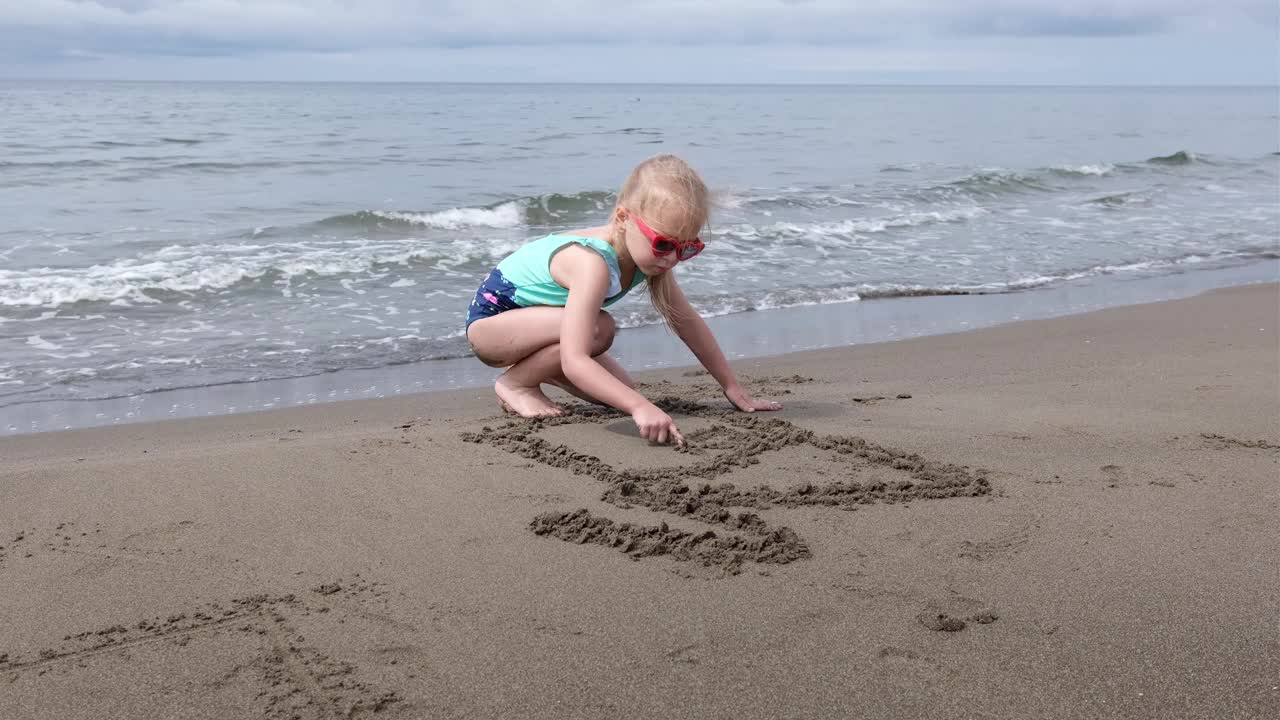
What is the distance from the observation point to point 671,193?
3.48m

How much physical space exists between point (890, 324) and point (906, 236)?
416cm

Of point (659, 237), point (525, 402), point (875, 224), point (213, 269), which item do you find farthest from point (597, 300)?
point (875, 224)

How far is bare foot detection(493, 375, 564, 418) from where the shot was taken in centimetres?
394

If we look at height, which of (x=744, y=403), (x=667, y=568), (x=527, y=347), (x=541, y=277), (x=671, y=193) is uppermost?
(x=671, y=193)

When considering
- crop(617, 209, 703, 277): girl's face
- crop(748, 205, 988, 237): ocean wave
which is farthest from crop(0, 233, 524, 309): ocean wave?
crop(617, 209, 703, 277): girl's face

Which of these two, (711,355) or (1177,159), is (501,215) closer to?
(711,355)

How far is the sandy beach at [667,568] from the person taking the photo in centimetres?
195

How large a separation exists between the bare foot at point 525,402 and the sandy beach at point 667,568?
0.35 feet

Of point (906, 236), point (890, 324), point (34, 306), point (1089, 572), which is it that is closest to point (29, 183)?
point (34, 306)

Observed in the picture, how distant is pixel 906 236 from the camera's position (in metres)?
10.8

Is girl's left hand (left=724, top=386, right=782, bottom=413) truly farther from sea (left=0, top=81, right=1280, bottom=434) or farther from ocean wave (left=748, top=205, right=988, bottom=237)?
ocean wave (left=748, top=205, right=988, bottom=237)

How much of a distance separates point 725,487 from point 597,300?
91cm

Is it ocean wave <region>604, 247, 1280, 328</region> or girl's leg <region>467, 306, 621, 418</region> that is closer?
girl's leg <region>467, 306, 621, 418</region>

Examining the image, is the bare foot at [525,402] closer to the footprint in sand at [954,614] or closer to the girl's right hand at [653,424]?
the girl's right hand at [653,424]
